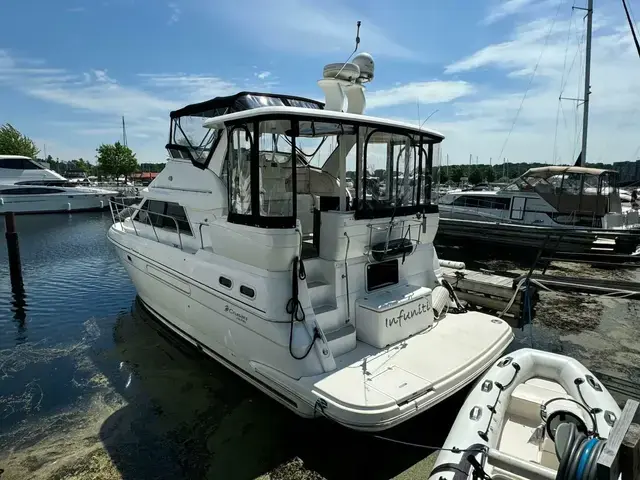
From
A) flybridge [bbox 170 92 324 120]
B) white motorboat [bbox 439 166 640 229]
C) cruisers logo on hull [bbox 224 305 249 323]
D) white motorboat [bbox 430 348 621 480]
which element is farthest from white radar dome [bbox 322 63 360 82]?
white motorboat [bbox 439 166 640 229]

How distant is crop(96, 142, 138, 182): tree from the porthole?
50053 mm

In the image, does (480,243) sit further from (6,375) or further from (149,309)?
(6,375)

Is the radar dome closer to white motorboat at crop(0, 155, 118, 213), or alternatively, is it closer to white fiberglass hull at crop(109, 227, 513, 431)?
white fiberglass hull at crop(109, 227, 513, 431)

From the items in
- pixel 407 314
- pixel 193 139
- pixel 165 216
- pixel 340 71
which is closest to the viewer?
pixel 407 314

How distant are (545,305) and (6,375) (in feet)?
34.6

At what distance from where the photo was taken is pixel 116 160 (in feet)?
159

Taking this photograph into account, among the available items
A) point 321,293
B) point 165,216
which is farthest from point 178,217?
point 321,293

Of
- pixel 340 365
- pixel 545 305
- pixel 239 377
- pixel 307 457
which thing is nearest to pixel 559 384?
pixel 340 365

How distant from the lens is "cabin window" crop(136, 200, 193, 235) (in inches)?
252

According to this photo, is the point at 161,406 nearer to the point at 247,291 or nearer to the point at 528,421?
the point at 247,291

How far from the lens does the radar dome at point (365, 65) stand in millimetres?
5793

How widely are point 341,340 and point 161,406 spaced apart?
8.73 ft

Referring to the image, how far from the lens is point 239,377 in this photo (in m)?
5.88

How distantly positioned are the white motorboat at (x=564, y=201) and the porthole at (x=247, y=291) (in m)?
15.7
